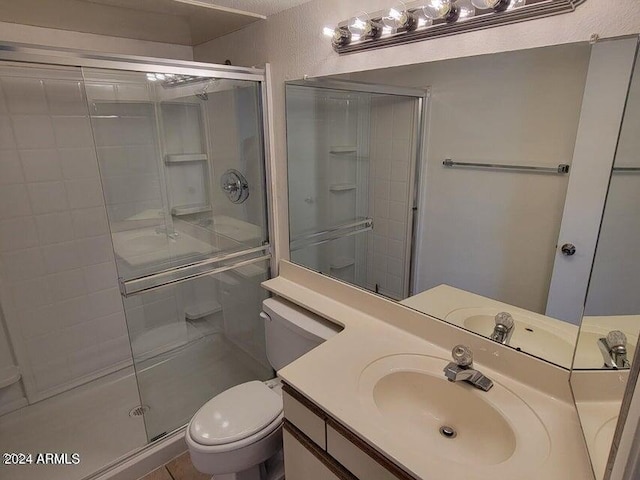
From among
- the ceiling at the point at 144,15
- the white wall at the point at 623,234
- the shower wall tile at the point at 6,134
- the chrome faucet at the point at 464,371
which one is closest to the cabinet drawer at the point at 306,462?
the chrome faucet at the point at 464,371

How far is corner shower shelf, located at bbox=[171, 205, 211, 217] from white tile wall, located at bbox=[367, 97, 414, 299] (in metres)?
1.07

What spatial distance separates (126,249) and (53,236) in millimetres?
653

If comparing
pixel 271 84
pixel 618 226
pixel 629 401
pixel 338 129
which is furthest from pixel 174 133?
pixel 629 401

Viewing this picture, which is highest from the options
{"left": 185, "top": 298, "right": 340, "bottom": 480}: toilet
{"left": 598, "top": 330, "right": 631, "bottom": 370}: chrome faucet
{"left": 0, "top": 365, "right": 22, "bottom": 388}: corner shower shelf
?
{"left": 598, "top": 330, "right": 631, "bottom": 370}: chrome faucet

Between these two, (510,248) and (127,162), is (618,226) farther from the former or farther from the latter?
(127,162)

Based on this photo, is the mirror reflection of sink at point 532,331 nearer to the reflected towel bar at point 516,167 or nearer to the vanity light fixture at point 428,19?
the reflected towel bar at point 516,167

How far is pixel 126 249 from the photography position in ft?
6.06

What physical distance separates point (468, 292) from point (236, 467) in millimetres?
1110

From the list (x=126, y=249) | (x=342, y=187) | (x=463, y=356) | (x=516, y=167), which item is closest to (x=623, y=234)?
(x=516, y=167)

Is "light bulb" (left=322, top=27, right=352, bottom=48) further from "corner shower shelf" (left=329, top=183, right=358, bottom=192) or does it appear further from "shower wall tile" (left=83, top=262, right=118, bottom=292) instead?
"shower wall tile" (left=83, top=262, right=118, bottom=292)

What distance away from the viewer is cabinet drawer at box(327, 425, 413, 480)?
89 cm

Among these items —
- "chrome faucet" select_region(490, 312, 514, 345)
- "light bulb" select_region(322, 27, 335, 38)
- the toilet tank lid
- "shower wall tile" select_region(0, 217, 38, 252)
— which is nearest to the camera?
"chrome faucet" select_region(490, 312, 514, 345)

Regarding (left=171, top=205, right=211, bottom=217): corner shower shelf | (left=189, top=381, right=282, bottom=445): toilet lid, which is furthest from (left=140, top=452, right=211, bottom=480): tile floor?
(left=171, top=205, right=211, bottom=217): corner shower shelf

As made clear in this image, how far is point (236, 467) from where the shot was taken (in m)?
1.40
